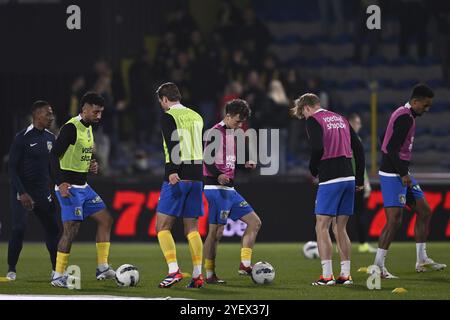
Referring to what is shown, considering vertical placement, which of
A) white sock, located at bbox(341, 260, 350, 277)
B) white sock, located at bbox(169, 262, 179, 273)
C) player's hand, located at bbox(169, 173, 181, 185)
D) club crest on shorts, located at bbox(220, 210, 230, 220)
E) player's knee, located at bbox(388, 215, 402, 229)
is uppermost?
→ player's hand, located at bbox(169, 173, 181, 185)

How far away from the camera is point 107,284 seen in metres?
14.9

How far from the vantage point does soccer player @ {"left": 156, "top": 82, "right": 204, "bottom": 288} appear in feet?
46.0

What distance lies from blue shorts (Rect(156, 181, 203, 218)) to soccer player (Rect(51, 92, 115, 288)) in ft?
3.93

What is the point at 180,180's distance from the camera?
1409 cm

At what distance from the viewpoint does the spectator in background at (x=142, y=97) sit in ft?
83.9

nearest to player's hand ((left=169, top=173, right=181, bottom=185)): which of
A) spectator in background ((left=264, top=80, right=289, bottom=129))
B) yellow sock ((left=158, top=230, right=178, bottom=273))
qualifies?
yellow sock ((left=158, top=230, right=178, bottom=273))

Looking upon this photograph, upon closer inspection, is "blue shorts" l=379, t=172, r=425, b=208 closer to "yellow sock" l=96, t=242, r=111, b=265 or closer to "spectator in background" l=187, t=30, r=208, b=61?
"yellow sock" l=96, t=242, r=111, b=265

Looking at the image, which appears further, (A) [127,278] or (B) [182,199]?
(A) [127,278]

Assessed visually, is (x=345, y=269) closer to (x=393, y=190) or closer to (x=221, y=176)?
(x=393, y=190)

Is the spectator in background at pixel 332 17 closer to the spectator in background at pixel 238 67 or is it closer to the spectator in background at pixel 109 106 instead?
the spectator in background at pixel 238 67

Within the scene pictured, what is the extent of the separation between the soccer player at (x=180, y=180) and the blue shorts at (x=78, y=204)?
114cm

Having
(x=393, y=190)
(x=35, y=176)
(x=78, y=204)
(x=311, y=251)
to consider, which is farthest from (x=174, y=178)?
(x=311, y=251)

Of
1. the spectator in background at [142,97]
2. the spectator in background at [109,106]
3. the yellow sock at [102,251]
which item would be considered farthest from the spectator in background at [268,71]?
the yellow sock at [102,251]

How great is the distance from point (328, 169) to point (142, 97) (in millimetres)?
11689
